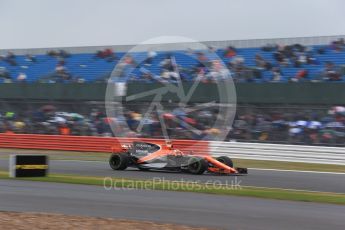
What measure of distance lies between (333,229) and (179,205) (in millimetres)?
2446

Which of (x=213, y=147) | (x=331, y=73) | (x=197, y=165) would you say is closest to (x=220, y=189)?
(x=197, y=165)

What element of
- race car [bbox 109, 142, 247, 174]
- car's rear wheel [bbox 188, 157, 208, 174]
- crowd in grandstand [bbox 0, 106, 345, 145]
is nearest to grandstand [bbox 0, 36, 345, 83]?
crowd in grandstand [bbox 0, 106, 345, 145]

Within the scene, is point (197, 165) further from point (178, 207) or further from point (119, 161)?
point (178, 207)

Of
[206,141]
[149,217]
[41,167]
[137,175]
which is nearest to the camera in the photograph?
[149,217]

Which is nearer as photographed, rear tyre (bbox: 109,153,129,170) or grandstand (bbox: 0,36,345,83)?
rear tyre (bbox: 109,153,129,170)

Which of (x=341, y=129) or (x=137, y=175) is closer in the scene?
(x=137, y=175)

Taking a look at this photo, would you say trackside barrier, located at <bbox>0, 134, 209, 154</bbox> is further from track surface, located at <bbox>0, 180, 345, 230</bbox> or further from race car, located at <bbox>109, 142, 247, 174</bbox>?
track surface, located at <bbox>0, 180, 345, 230</bbox>

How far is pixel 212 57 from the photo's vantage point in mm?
24656

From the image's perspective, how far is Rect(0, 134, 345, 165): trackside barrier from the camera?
1855cm

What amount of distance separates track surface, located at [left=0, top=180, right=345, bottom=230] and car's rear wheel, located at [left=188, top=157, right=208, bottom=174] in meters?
3.66

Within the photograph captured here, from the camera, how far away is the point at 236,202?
28.9 feet

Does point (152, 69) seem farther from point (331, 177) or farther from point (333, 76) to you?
point (331, 177)

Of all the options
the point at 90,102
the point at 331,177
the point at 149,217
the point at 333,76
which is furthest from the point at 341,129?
the point at 149,217

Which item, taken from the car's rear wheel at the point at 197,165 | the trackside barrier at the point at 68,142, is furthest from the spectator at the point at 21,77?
the car's rear wheel at the point at 197,165
